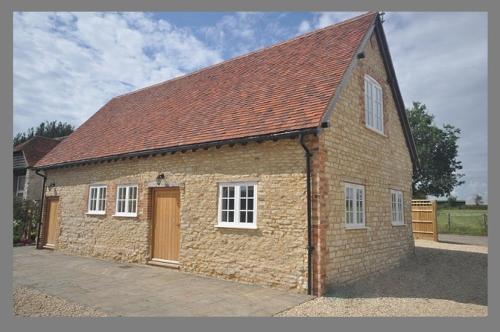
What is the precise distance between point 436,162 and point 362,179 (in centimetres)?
4166

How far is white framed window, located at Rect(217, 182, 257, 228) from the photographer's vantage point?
31.9 feet

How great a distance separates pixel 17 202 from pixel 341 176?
19.1 metres

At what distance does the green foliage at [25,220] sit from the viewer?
1952cm

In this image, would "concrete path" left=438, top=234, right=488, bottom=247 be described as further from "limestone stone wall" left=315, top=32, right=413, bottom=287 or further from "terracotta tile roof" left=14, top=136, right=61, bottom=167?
"terracotta tile roof" left=14, top=136, right=61, bottom=167

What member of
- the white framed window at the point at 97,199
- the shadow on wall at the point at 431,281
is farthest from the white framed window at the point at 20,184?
the shadow on wall at the point at 431,281

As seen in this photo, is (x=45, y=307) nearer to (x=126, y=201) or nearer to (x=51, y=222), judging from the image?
(x=126, y=201)

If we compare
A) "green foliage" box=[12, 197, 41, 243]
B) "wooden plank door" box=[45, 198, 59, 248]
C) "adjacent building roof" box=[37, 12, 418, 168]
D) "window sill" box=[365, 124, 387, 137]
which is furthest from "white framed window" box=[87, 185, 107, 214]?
"window sill" box=[365, 124, 387, 137]

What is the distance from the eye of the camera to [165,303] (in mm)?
7512

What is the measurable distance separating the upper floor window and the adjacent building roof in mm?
1314

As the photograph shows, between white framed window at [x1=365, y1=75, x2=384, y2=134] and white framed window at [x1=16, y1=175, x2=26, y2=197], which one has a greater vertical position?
white framed window at [x1=365, y1=75, x2=384, y2=134]

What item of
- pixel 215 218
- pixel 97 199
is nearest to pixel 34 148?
pixel 97 199

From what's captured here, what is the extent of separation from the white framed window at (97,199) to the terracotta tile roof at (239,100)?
1346 mm

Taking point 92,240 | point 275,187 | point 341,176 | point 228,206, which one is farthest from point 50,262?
point 341,176

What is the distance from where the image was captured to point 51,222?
17297mm
